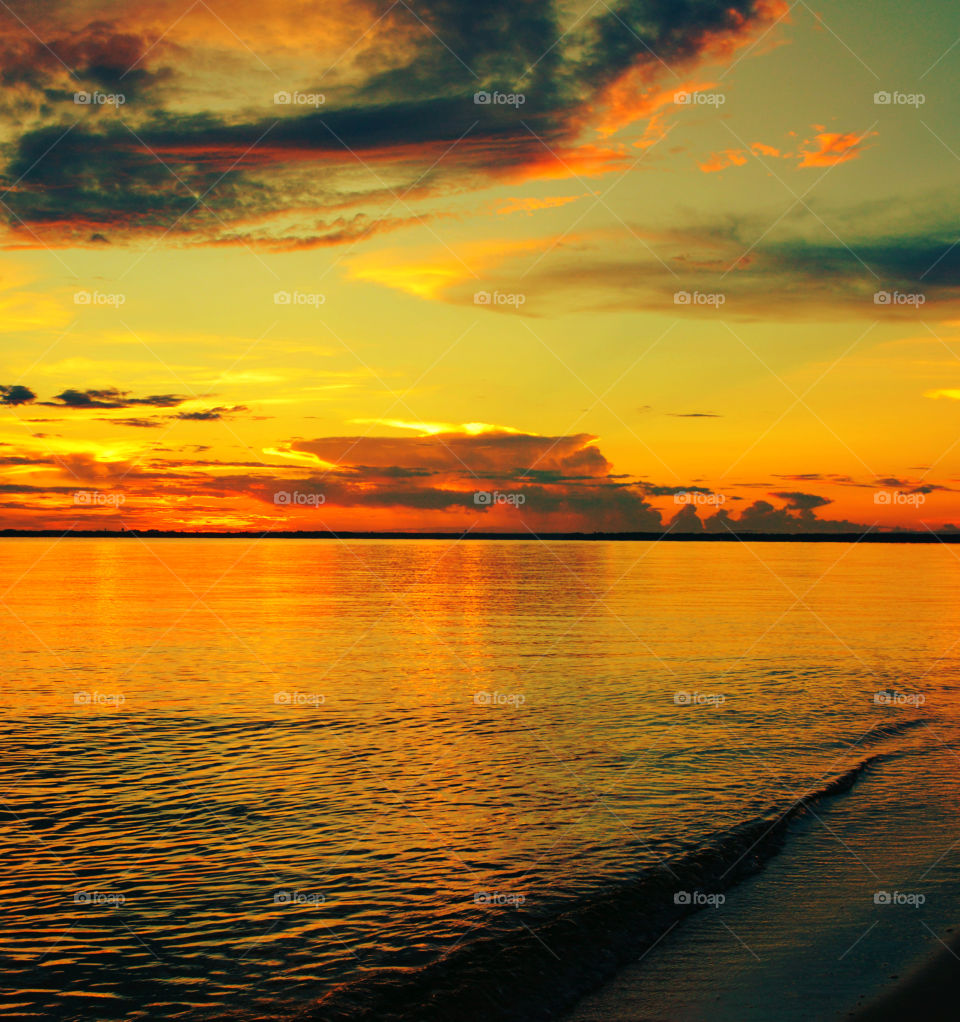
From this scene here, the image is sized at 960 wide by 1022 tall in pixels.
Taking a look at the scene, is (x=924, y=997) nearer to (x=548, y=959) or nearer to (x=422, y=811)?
(x=548, y=959)

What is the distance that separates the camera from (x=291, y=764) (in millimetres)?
21141

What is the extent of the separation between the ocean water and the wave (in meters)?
0.04

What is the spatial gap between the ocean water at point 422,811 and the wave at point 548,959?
42 mm

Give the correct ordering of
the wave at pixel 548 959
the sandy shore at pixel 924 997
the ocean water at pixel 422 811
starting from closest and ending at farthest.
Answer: the sandy shore at pixel 924 997 → the wave at pixel 548 959 → the ocean water at pixel 422 811

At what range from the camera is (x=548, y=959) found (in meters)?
11.5

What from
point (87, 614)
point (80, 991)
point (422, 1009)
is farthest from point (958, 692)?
point (87, 614)

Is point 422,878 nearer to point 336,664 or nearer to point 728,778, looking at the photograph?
point 728,778

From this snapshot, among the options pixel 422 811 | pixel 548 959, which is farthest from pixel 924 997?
pixel 422 811

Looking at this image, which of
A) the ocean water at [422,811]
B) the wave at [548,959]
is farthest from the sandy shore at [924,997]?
the wave at [548,959]

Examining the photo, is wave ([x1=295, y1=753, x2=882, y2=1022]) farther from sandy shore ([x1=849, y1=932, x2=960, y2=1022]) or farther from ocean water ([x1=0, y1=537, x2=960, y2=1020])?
sandy shore ([x1=849, y1=932, x2=960, y2=1022])

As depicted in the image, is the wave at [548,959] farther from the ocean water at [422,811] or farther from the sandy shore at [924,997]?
the sandy shore at [924,997]

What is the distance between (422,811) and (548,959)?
6163 millimetres

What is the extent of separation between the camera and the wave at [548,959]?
33.5 feet

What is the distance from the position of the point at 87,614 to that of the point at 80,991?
5210 centimetres
